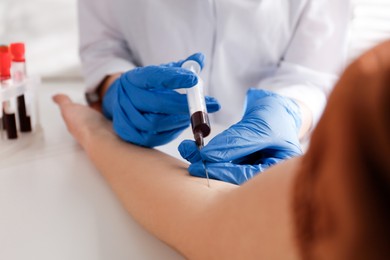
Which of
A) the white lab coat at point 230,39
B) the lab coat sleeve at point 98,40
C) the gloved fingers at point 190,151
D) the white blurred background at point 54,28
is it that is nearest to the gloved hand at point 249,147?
the gloved fingers at point 190,151

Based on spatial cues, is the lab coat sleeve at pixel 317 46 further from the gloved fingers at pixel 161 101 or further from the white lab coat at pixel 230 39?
the gloved fingers at pixel 161 101

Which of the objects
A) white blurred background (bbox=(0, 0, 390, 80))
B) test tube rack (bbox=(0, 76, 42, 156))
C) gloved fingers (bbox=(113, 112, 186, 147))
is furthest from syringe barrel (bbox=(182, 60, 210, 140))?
white blurred background (bbox=(0, 0, 390, 80))

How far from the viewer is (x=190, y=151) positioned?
0.77m

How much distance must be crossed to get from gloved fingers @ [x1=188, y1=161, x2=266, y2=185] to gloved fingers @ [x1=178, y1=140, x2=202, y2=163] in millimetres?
53

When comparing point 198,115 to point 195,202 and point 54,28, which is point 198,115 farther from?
point 54,28

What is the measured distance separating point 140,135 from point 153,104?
67mm

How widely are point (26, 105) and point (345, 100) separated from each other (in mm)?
862

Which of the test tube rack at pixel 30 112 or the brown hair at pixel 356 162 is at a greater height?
the brown hair at pixel 356 162

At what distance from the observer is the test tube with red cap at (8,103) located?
3.18ft

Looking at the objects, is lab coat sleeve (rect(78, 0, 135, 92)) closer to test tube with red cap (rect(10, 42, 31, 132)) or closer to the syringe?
test tube with red cap (rect(10, 42, 31, 132))

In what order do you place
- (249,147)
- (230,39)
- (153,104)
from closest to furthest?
(249,147)
(153,104)
(230,39)

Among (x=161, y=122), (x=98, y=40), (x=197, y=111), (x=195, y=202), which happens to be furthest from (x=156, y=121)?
(x=98, y=40)

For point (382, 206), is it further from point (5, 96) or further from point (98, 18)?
point (98, 18)

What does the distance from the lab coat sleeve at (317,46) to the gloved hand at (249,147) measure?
0.37 meters
